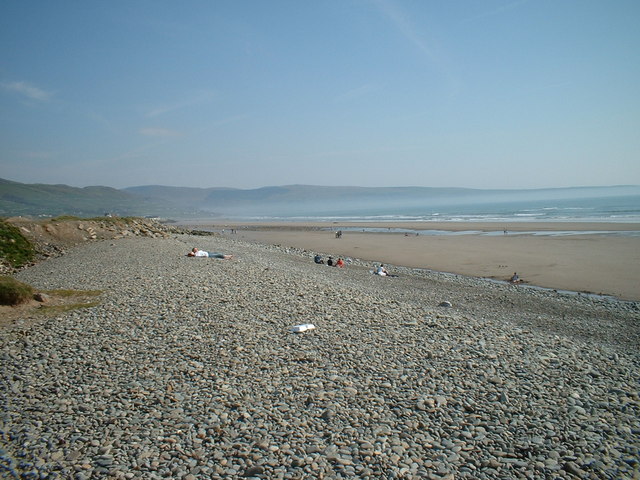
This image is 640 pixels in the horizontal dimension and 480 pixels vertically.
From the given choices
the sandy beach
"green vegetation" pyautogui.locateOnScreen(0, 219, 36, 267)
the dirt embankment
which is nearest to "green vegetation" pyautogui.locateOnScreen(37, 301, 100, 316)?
"green vegetation" pyautogui.locateOnScreen(0, 219, 36, 267)

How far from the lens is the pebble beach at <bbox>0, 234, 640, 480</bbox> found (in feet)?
14.5

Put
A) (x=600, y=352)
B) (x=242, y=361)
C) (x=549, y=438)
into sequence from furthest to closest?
1. (x=600, y=352)
2. (x=242, y=361)
3. (x=549, y=438)

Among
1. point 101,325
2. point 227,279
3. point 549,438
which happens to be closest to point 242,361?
point 101,325

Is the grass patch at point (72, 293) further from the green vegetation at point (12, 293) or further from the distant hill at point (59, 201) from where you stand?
the distant hill at point (59, 201)

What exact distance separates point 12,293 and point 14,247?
1159 centimetres

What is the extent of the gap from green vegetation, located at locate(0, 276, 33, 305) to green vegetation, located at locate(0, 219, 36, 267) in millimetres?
9304

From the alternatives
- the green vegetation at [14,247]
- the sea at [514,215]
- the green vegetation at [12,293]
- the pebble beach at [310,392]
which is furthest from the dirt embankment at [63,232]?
the sea at [514,215]

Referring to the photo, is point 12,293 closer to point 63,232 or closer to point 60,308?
point 60,308

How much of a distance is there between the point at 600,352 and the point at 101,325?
9.81m

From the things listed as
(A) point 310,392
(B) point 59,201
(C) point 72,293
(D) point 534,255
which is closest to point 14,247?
(C) point 72,293

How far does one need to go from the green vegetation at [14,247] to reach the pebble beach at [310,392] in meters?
9.80

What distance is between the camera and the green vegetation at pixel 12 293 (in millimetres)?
8977

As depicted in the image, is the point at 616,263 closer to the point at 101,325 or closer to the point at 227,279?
the point at 227,279

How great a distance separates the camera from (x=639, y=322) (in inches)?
424
